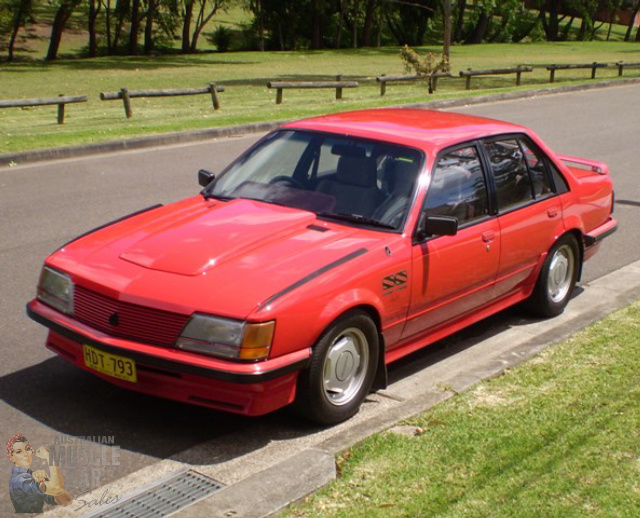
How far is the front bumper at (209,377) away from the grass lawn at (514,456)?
0.50 m

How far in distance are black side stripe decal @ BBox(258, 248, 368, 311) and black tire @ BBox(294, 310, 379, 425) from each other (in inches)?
10.6

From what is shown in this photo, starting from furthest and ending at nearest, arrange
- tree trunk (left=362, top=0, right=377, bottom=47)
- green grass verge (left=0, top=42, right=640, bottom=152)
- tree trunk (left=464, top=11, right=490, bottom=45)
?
tree trunk (left=464, top=11, right=490, bottom=45)
tree trunk (left=362, top=0, right=377, bottom=47)
green grass verge (left=0, top=42, right=640, bottom=152)

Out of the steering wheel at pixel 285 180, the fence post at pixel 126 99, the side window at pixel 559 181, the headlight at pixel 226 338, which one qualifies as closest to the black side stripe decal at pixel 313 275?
the headlight at pixel 226 338

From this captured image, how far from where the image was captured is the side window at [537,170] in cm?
703

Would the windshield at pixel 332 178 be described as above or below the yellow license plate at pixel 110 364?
above

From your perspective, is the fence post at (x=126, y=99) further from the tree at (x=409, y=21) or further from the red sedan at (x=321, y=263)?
the tree at (x=409, y=21)

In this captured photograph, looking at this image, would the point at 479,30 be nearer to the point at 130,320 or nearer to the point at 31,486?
the point at 130,320

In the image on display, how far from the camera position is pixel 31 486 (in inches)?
173

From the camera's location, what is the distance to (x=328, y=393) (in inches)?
206

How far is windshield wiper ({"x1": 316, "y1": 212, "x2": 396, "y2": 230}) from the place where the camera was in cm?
→ 574

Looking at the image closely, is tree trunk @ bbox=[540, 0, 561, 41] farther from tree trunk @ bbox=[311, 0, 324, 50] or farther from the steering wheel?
the steering wheel

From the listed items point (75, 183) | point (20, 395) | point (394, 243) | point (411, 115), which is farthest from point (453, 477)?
point (75, 183)

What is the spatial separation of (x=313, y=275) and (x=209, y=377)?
0.79m

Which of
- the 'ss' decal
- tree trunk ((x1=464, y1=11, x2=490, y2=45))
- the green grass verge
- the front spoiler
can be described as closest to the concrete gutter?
the front spoiler
